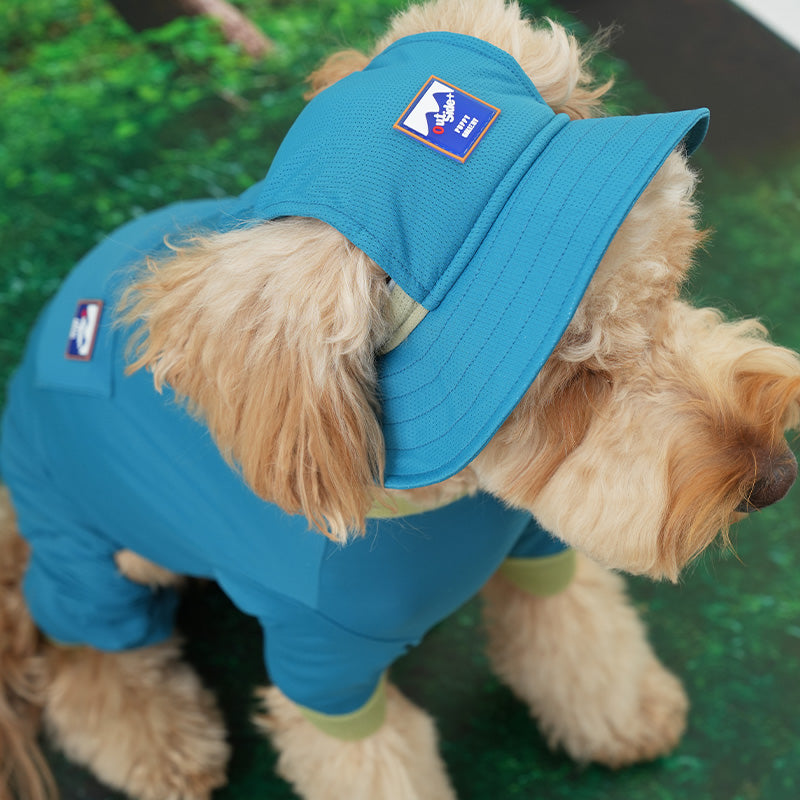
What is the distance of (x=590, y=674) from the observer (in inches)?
64.0

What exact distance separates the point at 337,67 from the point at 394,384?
18.3 inches

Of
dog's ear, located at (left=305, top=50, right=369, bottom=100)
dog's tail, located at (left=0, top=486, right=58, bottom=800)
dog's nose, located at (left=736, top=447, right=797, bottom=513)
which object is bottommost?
dog's tail, located at (left=0, top=486, right=58, bottom=800)

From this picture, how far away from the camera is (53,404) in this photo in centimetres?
130

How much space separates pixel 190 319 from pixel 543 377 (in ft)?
1.29

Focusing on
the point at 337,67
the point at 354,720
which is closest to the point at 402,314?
the point at 337,67

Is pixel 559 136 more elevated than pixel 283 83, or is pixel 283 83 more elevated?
pixel 559 136

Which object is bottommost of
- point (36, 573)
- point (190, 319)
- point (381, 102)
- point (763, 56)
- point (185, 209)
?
point (36, 573)

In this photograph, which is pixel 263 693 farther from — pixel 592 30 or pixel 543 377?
pixel 592 30

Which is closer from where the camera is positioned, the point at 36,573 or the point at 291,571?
the point at 291,571

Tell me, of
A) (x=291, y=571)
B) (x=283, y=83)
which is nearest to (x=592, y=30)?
(x=283, y=83)

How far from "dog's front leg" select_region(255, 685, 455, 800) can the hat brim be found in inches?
29.2

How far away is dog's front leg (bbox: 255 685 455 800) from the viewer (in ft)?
4.63

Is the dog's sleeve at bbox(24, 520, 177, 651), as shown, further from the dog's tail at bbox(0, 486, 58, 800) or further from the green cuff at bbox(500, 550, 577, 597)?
the green cuff at bbox(500, 550, 577, 597)

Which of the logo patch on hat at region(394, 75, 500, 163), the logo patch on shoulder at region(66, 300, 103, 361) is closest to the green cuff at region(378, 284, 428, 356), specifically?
the logo patch on hat at region(394, 75, 500, 163)
